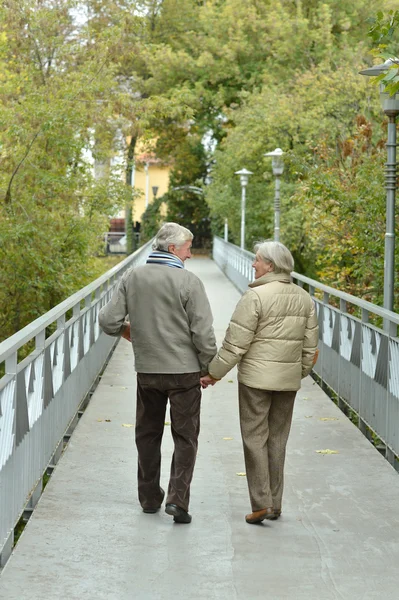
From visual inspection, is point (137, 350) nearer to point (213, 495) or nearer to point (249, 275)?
point (213, 495)

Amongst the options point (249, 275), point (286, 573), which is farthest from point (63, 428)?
point (249, 275)

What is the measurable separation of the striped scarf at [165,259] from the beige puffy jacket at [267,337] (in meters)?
0.42

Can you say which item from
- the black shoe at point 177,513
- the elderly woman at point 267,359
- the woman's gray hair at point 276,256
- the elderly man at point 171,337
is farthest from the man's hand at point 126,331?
the black shoe at point 177,513

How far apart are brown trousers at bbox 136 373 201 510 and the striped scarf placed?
2.00ft

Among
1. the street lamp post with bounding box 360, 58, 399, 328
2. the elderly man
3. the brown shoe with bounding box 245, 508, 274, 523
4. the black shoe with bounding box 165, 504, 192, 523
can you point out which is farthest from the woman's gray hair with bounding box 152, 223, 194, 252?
the street lamp post with bounding box 360, 58, 399, 328

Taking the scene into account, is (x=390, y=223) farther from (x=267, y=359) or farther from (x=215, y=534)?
(x=215, y=534)

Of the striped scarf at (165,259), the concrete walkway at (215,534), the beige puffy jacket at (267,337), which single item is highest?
the striped scarf at (165,259)

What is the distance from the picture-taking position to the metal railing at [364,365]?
27.3 feet

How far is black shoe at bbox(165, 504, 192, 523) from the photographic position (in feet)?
21.1

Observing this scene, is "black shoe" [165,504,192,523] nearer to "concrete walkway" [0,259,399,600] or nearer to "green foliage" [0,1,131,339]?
"concrete walkway" [0,259,399,600]

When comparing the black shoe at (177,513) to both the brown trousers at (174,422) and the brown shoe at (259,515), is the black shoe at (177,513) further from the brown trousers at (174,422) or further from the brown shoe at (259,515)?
the brown shoe at (259,515)

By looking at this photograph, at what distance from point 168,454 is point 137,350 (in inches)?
96.7

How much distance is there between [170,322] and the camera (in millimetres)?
6316

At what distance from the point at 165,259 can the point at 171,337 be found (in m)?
0.44
